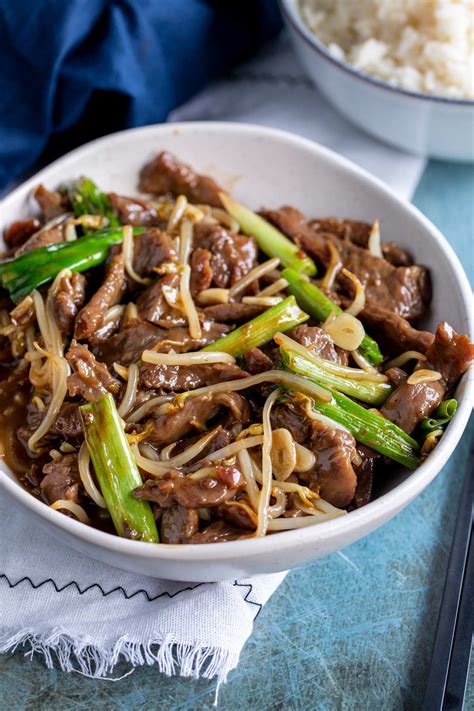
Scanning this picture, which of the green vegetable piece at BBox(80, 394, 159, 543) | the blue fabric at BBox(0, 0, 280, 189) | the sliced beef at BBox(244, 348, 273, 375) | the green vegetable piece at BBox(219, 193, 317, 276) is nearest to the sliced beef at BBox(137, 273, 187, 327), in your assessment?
the sliced beef at BBox(244, 348, 273, 375)

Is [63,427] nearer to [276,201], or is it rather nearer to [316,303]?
[316,303]

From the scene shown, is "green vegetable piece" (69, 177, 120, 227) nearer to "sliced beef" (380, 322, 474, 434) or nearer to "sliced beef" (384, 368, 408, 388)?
"sliced beef" (384, 368, 408, 388)

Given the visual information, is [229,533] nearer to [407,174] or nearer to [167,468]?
[167,468]

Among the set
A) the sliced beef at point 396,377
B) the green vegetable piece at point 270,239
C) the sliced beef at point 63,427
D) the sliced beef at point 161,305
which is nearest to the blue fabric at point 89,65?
the green vegetable piece at point 270,239

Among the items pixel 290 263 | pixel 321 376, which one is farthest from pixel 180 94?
pixel 321 376

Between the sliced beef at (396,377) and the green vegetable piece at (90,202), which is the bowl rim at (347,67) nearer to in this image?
the green vegetable piece at (90,202)

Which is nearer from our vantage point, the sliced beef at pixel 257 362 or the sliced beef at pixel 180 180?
the sliced beef at pixel 257 362
